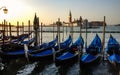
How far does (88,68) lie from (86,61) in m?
0.68

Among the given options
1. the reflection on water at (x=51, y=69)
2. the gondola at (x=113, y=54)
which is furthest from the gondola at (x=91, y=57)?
the gondola at (x=113, y=54)

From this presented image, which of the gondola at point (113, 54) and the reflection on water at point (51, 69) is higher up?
the gondola at point (113, 54)

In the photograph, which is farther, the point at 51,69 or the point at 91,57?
the point at 91,57

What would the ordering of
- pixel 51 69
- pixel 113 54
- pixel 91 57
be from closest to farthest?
pixel 51 69 < pixel 91 57 < pixel 113 54

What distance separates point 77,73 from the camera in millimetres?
18141

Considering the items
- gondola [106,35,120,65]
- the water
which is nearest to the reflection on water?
the water

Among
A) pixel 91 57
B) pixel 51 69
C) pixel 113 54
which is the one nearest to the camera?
pixel 51 69

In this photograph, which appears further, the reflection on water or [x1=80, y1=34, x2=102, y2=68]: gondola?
[x1=80, y1=34, x2=102, y2=68]: gondola

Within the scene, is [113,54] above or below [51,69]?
above

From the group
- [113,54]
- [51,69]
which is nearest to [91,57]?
[113,54]

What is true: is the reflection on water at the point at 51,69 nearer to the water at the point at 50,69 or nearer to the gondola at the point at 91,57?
the water at the point at 50,69

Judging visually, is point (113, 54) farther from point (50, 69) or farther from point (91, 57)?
point (50, 69)

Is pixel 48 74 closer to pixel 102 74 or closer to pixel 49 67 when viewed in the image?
pixel 49 67

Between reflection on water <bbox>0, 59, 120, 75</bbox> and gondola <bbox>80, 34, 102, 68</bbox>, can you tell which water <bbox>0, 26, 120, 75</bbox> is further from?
gondola <bbox>80, 34, 102, 68</bbox>
